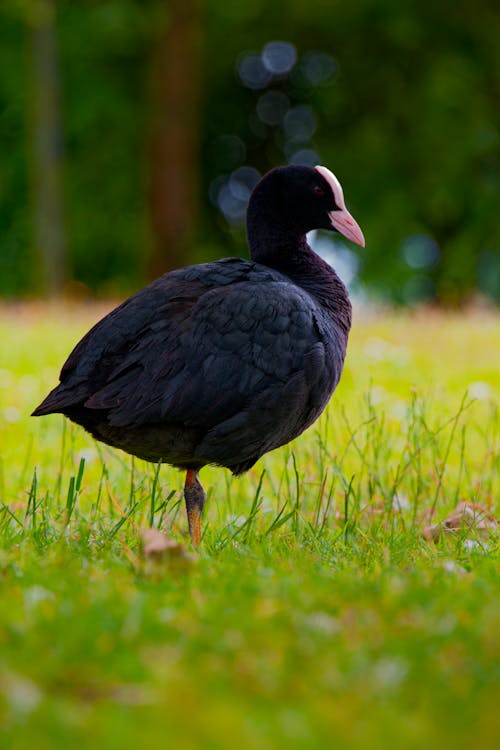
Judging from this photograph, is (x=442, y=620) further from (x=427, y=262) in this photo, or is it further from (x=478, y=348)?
(x=427, y=262)

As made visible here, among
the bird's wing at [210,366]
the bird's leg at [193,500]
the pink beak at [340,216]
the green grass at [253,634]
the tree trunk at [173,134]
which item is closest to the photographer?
the green grass at [253,634]

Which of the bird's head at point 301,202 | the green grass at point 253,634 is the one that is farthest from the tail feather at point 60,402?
the bird's head at point 301,202

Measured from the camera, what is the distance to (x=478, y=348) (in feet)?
33.3

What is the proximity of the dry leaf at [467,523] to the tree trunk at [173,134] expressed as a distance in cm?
1216

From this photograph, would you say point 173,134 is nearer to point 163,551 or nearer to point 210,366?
point 210,366

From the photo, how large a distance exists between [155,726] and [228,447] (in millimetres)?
2107

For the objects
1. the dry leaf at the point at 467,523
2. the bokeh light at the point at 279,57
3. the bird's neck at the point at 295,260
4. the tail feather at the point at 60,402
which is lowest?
the dry leaf at the point at 467,523

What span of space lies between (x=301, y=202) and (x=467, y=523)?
5.37ft

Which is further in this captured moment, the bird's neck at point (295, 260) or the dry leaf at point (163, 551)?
the bird's neck at point (295, 260)

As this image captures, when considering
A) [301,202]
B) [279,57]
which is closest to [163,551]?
[301,202]

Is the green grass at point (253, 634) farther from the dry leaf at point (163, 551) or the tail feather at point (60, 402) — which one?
the tail feather at point (60, 402)

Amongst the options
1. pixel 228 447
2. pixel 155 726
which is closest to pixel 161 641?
pixel 155 726

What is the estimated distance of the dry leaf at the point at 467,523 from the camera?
4434mm

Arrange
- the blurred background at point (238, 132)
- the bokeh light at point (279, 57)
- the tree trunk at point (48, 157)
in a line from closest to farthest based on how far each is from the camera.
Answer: the tree trunk at point (48, 157) → the blurred background at point (238, 132) → the bokeh light at point (279, 57)
